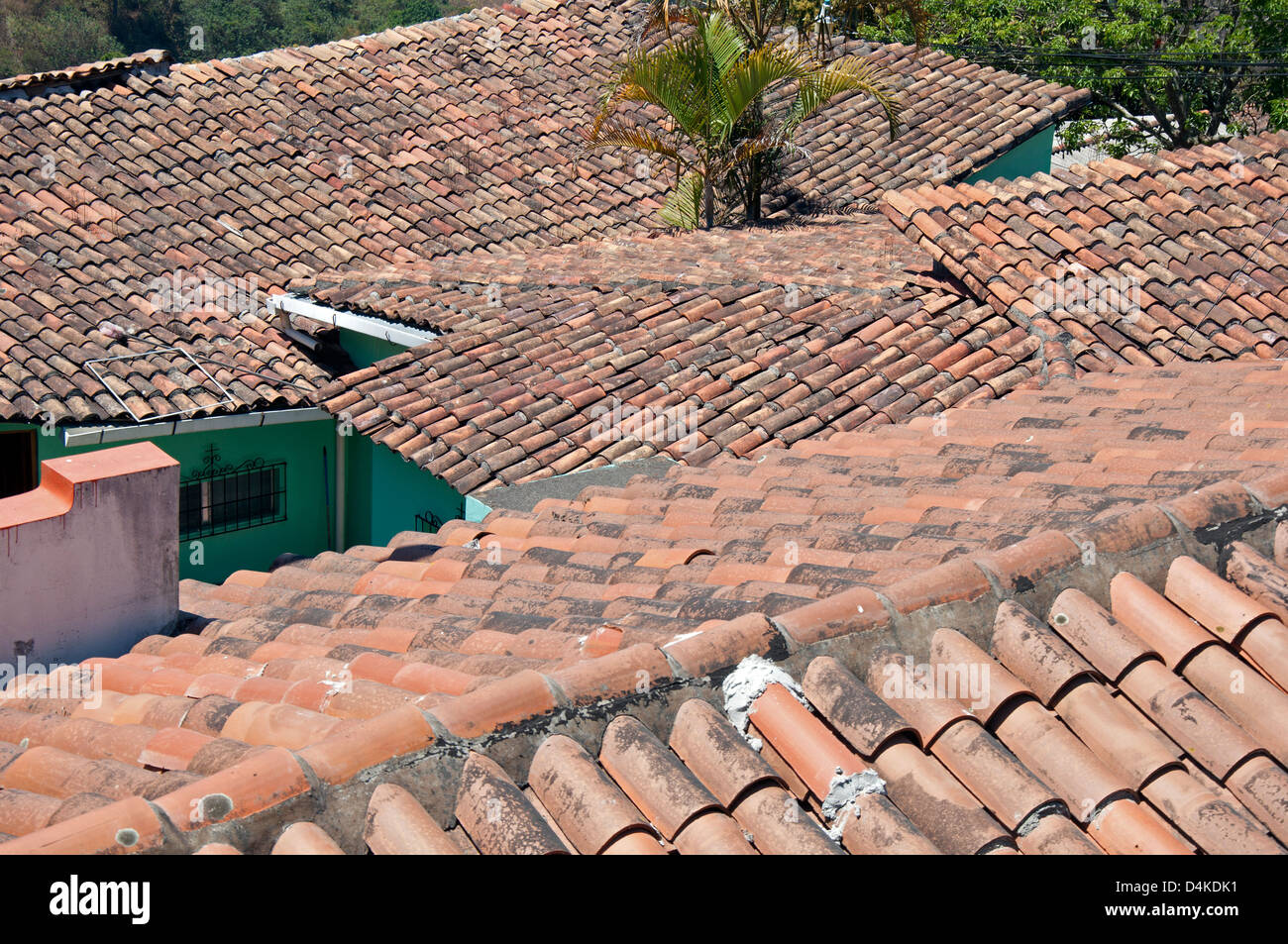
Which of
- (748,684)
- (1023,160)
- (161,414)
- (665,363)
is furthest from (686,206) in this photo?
(748,684)

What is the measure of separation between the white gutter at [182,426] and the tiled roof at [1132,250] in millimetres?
6047

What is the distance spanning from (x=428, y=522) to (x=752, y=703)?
865 centimetres

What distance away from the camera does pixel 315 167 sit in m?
15.2

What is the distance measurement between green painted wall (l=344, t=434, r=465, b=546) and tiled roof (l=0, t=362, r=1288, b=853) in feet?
18.0

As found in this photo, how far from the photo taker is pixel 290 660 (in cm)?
480

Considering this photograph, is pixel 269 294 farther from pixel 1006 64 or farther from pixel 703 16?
pixel 1006 64

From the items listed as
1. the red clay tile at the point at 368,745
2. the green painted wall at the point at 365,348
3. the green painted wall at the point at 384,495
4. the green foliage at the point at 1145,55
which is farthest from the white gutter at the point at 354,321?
the green foliage at the point at 1145,55

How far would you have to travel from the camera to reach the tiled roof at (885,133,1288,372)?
928cm

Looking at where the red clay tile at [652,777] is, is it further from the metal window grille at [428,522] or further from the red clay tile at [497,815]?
the metal window grille at [428,522]

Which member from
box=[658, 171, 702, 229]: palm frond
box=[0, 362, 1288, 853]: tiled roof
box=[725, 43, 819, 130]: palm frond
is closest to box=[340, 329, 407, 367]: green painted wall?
box=[658, 171, 702, 229]: palm frond

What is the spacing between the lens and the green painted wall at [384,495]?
1155 cm

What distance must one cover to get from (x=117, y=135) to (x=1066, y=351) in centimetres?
1143

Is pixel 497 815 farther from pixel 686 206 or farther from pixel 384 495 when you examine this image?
pixel 686 206
